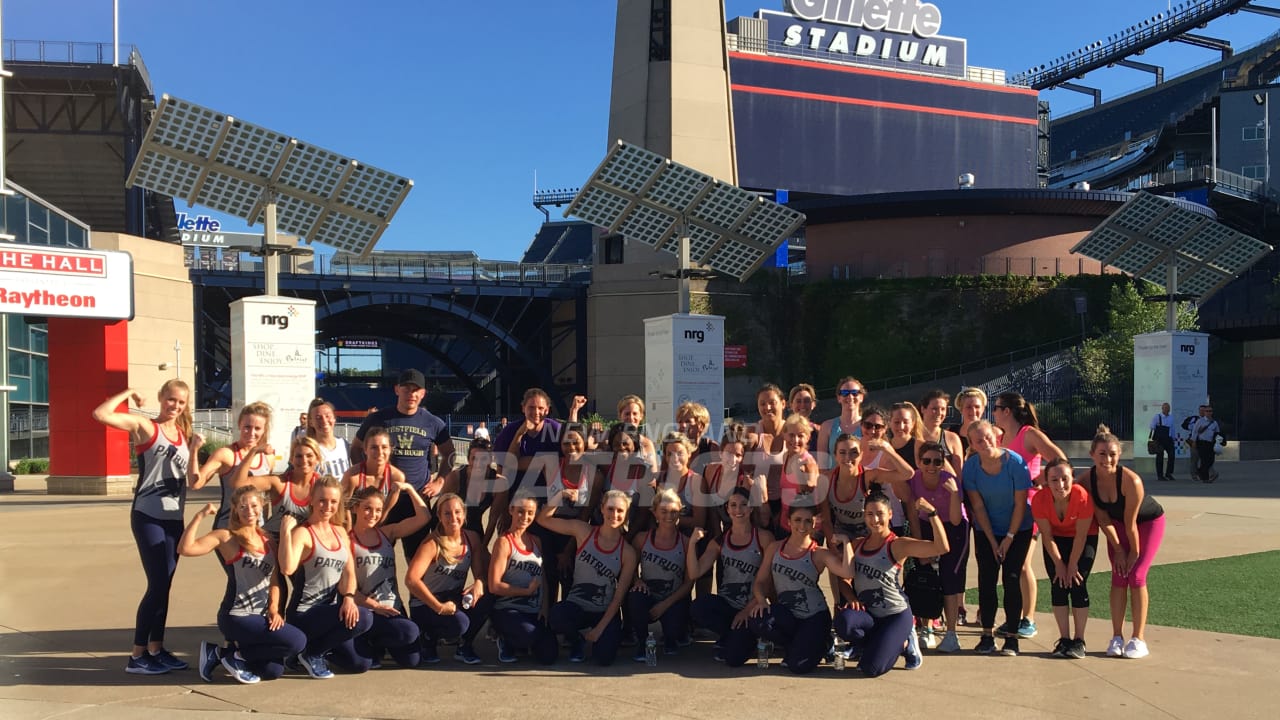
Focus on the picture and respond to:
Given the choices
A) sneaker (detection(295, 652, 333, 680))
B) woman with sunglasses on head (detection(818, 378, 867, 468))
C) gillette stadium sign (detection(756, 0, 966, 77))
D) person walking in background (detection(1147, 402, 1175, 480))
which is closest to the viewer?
sneaker (detection(295, 652, 333, 680))

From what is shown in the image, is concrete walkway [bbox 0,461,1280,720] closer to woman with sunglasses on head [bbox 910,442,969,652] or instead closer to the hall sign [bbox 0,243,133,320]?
woman with sunglasses on head [bbox 910,442,969,652]

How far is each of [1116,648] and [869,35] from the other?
63579 mm

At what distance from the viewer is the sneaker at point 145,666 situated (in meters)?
6.36

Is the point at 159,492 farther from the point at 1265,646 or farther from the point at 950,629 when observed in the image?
the point at 1265,646

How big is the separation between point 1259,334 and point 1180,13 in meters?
54.9

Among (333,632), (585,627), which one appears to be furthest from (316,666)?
(585,627)

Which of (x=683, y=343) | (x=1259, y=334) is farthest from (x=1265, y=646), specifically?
(x=1259, y=334)

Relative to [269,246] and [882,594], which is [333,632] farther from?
[269,246]

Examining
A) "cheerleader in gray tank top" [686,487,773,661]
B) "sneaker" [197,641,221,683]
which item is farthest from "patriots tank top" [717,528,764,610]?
"sneaker" [197,641,221,683]

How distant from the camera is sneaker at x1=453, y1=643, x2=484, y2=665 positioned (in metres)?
6.86

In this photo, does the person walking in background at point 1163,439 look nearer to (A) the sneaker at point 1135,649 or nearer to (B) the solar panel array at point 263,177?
(B) the solar panel array at point 263,177

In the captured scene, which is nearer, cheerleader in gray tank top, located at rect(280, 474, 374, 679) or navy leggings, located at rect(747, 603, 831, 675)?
cheerleader in gray tank top, located at rect(280, 474, 374, 679)

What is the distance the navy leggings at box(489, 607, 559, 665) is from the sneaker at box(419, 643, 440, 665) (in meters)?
0.43

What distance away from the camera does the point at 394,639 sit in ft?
21.6
